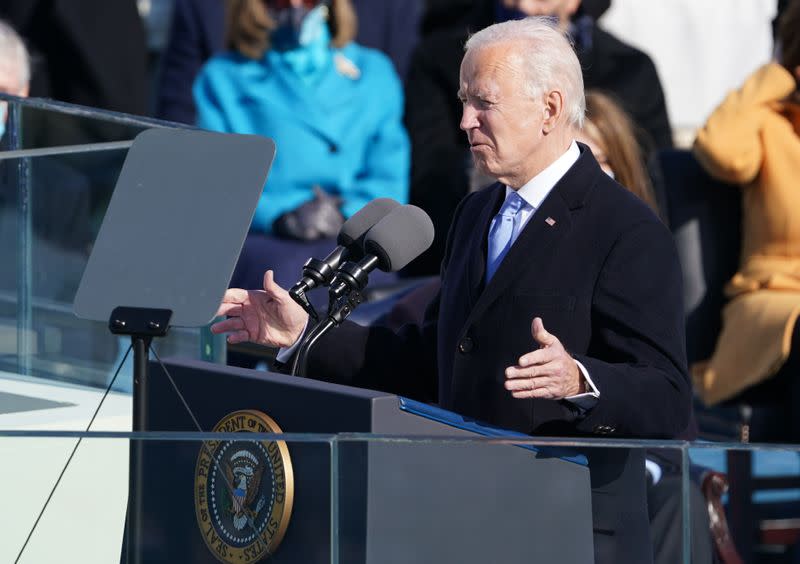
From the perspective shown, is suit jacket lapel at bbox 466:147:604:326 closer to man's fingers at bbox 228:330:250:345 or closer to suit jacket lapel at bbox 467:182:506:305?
suit jacket lapel at bbox 467:182:506:305

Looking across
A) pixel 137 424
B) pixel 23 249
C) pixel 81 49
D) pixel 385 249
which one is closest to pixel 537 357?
pixel 385 249

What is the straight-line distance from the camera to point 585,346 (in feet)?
7.28

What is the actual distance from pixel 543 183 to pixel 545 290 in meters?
0.19

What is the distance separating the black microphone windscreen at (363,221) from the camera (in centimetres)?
215

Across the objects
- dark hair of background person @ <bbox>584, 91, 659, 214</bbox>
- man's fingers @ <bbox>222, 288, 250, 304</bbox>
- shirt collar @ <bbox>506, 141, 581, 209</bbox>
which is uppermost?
dark hair of background person @ <bbox>584, 91, 659, 214</bbox>

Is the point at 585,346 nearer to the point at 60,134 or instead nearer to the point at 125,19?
the point at 60,134

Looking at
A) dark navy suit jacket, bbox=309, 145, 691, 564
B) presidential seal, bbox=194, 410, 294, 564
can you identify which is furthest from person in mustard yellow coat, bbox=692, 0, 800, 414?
presidential seal, bbox=194, 410, 294, 564

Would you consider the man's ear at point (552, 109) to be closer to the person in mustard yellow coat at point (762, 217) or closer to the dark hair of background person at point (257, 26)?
the person in mustard yellow coat at point (762, 217)

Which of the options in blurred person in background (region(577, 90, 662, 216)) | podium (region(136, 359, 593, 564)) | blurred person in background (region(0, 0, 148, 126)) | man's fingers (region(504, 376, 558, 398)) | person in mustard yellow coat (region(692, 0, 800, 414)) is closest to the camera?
podium (region(136, 359, 593, 564))

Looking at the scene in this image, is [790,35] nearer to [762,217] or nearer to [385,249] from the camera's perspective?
[762,217]

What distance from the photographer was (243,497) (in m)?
1.89

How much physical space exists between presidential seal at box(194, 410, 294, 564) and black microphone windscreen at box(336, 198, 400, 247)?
43cm

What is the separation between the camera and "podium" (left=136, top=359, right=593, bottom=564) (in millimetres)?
1771

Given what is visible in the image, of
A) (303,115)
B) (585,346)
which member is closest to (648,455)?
(585,346)
